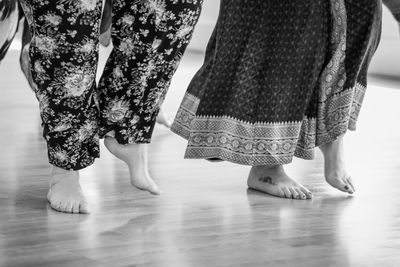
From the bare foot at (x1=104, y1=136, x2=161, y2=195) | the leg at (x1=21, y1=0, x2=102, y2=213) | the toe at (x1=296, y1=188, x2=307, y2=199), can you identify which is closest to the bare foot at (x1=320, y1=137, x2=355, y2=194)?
the toe at (x1=296, y1=188, x2=307, y2=199)

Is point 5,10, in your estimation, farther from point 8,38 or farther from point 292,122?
point 292,122

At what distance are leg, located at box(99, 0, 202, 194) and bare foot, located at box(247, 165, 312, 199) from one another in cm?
41

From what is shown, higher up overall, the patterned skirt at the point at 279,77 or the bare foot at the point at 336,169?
the patterned skirt at the point at 279,77

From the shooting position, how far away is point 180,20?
2.57 m

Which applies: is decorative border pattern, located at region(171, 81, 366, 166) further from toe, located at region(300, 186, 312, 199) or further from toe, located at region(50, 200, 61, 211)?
toe, located at region(50, 200, 61, 211)

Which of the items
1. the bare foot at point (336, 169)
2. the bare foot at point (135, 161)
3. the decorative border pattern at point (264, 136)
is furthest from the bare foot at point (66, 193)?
the bare foot at point (336, 169)

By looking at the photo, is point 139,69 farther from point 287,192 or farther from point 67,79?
point 287,192

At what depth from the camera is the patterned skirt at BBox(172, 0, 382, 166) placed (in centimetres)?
286

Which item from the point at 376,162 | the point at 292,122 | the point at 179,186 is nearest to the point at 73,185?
the point at 179,186

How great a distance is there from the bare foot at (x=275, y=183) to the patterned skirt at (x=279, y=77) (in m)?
0.08

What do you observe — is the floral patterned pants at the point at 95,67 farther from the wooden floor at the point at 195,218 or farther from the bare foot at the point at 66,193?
the wooden floor at the point at 195,218

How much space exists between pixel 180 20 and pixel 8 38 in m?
0.80

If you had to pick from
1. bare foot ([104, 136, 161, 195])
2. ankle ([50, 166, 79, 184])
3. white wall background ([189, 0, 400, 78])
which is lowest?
white wall background ([189, 0, 400, 78])

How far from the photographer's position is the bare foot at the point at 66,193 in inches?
103
